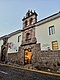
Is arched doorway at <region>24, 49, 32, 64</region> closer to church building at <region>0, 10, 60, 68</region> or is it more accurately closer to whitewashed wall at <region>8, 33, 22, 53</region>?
church building at <region>0, 10, 60, 68</region>

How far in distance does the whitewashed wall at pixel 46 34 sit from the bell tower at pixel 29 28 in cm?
110

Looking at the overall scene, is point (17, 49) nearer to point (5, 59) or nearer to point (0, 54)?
point (5, 59)

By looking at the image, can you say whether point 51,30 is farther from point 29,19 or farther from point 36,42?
point 29,19

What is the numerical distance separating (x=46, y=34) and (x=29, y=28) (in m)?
4.12

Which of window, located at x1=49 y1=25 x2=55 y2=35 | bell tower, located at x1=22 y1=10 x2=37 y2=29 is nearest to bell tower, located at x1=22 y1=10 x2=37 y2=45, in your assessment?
bell tower, located at x1=22 y1=10 x2=37 y2=29

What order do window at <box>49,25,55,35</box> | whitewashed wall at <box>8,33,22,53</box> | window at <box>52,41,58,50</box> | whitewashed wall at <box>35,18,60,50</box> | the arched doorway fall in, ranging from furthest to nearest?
whitewashed wall at <box>8,33,22,53</box> < the arched doorway < window at <box>49,25,55,35</box> < whitewashed wall at <box>35,18,60,50</box> < window at <box>52,41,58,50</box>

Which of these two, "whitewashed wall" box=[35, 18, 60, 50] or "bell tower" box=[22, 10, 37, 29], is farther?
"bell tower" box=[22, 10, 37, 29]

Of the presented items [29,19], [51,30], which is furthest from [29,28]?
[51,30]

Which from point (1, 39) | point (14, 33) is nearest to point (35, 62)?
point (14, 33)

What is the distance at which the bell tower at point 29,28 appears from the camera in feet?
66.5

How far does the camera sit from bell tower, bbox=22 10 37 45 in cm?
2028

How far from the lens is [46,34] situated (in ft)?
58.6

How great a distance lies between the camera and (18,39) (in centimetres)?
2327

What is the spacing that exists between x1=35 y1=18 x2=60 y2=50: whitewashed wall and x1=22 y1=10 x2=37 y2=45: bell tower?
1098 mm
